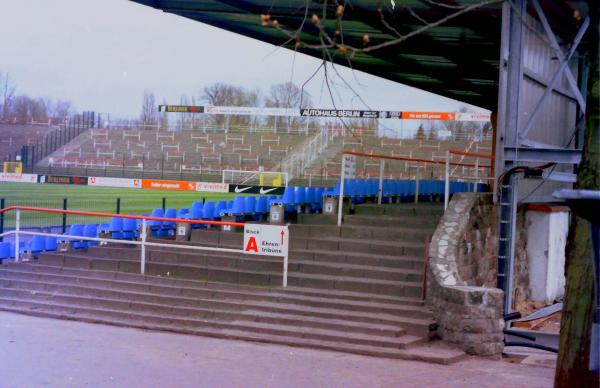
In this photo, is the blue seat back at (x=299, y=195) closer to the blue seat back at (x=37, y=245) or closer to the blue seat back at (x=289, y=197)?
the blue seat back at (x=289, y=197)

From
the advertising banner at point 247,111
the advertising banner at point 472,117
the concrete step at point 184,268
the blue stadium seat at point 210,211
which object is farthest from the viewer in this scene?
the advertising banner at point 472,117

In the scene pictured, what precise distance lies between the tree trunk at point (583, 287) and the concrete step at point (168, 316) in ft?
13.5

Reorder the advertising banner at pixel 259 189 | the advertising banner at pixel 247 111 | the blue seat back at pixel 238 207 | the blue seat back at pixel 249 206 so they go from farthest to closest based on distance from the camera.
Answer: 1. the advertising banner at pixel 247 111
2. the advertising banner at pixel 259 189
3. the blue seat back at pixel 249 206
4. the blue seat back at pixel 238 207

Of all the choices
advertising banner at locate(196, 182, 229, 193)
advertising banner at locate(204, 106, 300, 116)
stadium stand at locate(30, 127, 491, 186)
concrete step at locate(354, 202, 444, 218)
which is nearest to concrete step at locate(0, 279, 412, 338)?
concrete step at locate(354, 202, 444, 218)

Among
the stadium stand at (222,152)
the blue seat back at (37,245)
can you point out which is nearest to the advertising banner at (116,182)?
the stadium stand at (222,152)

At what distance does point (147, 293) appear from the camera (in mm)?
12555

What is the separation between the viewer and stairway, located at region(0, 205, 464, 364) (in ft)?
35.4

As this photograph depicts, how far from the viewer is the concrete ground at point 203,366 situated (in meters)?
8.62

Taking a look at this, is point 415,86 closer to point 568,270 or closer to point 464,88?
point 464,88

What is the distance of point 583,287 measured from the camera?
20.2 feet

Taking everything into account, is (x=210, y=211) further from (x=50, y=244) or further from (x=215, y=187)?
(x=215, y=187)

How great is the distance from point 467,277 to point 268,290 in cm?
308

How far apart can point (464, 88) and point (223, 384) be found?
18.8 m

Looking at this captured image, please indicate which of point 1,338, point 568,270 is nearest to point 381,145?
point 1,338
